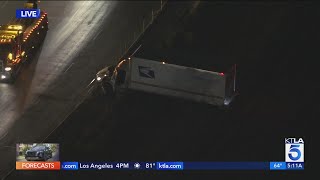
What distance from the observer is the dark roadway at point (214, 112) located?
5034cm

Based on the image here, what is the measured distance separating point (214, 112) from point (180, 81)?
331 centimetres

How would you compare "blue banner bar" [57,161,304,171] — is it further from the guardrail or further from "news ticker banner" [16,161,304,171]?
the guardrail

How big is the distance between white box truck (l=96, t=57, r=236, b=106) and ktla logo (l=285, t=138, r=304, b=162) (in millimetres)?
8503

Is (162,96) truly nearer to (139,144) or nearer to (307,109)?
(139,144)

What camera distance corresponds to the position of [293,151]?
47.6 m

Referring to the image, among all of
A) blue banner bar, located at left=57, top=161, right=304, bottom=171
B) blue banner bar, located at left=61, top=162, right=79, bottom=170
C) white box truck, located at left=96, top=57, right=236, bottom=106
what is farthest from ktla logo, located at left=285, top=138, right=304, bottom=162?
blue banner bar, located at left=61, top=162, right=79, bottom=170

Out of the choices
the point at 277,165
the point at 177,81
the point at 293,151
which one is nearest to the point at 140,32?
the point at 177,81

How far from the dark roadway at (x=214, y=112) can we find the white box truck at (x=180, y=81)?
68cm

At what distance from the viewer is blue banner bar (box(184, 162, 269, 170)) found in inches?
1870

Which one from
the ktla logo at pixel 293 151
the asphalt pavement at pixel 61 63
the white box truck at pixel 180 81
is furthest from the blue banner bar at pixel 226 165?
the asphalt pavement at pixel 61 63

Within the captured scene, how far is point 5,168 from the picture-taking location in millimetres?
49688

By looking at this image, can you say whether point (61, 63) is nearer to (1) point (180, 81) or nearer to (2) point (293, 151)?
(1) point (180, 81)

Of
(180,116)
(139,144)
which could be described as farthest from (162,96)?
(139,144)

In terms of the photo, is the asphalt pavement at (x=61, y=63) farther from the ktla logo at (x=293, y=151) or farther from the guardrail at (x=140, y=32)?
the ktla logo at (x=293, y=151)
